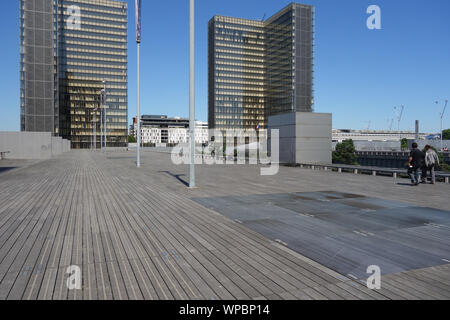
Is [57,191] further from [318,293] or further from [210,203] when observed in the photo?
[318,293]

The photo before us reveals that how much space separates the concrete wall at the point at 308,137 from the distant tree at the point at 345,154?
4584cm

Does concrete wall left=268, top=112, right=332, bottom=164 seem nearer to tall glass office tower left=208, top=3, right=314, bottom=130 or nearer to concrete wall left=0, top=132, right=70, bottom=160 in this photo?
concrete wall left=0, top=132, right=70, bottom=160

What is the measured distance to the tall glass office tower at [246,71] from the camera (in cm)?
16150

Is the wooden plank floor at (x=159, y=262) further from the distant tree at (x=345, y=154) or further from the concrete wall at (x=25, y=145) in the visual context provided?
the distant tree at (x=345, y=154)

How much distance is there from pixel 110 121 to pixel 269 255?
484ft

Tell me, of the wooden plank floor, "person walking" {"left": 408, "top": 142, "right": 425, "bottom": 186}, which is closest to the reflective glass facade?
the wooden plank floor

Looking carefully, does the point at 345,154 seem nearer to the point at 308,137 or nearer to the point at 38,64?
the point at 308,137

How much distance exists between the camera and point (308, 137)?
22812 millimetres

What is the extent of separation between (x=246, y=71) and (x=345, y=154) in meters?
111

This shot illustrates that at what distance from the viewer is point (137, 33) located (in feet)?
78.0

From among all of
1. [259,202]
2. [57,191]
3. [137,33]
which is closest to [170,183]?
[57,191]

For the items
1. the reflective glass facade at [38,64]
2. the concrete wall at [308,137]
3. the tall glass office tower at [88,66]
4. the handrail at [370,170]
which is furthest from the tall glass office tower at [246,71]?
the handrail at [370,170]

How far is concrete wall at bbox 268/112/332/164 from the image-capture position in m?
22.6

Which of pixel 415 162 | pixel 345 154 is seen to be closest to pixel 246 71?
pixel 345 154
